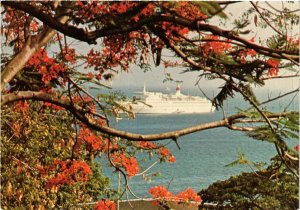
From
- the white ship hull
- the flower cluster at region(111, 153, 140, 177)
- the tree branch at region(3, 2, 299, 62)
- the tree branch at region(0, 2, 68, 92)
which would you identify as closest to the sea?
the white ship hull

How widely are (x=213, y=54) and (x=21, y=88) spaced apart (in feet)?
5.50

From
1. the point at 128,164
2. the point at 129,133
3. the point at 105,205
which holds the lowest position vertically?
the point at 105,205

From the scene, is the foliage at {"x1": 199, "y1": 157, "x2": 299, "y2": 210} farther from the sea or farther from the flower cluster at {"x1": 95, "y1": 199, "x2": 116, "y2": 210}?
the sea

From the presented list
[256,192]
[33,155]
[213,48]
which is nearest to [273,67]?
[213,48]

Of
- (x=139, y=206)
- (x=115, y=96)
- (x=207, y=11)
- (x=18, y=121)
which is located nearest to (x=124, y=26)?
(x=207, y=11)

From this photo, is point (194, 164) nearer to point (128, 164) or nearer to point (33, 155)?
point (33, 155)

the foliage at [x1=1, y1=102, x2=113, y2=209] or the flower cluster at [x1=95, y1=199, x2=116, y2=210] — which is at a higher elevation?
the foliage at [x1=1, y1=102, x2=113, y2=209]

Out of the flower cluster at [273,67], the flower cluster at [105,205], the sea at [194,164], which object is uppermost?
the flower cluster at [273,67]

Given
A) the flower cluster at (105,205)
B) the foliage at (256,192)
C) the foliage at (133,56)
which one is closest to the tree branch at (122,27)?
the foliage at (133,56)

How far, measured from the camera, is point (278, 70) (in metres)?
4.82

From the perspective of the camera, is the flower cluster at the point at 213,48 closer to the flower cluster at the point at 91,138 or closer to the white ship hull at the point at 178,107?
the flower cluster at the point at 91,138

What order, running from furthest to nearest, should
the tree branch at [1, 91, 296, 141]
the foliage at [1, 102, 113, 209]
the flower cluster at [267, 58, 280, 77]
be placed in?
the foliage at [1, 102, 113, 209] → the flower cluster at [267, 58, 280, 77] → the tree branch at [1, 91, 296, 141]

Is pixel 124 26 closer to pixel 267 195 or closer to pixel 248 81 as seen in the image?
pixel 248 81

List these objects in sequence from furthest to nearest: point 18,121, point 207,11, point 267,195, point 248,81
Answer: point 267,195
point 18,121
point 248,81
point 207,11
